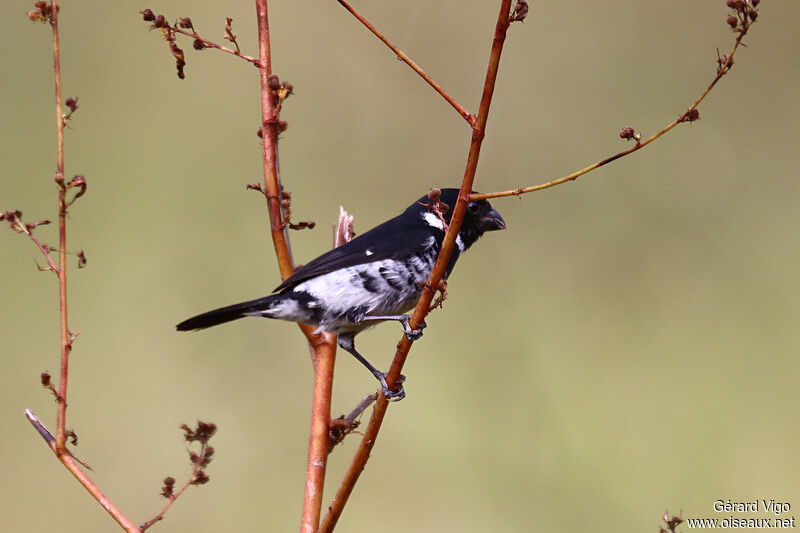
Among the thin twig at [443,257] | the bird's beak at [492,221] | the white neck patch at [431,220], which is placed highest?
the bird's beak at [492,221]

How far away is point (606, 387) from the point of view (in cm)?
438

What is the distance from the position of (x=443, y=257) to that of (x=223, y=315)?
1.16 m

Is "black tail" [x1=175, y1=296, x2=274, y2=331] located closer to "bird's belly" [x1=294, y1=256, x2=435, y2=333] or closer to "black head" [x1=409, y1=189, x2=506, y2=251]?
"bird's belly" [x1=294, y1=256, x2=435, y2=333]

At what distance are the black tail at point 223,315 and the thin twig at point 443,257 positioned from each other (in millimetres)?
879

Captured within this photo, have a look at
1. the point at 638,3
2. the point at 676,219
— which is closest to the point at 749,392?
the point at 676,219

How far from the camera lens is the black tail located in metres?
2.24

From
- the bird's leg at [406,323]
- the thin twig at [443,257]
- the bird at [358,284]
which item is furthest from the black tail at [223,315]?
the thin twig at [443,257]

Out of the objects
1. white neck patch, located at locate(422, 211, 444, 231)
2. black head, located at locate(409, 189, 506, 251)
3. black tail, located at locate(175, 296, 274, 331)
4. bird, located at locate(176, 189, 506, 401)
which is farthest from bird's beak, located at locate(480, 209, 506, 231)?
black tail, located at locate(175, 296, 274, 331)

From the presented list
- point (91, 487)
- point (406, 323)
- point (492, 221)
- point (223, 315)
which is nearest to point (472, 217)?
point (492, 221)

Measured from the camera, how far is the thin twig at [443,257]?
3.77 feet

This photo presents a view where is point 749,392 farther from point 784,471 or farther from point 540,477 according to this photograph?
point 540,477

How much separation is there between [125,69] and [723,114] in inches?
138

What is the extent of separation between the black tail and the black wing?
107mm

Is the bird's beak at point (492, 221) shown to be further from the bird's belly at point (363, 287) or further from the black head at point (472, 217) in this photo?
the bird's belly at point (363, 287)
